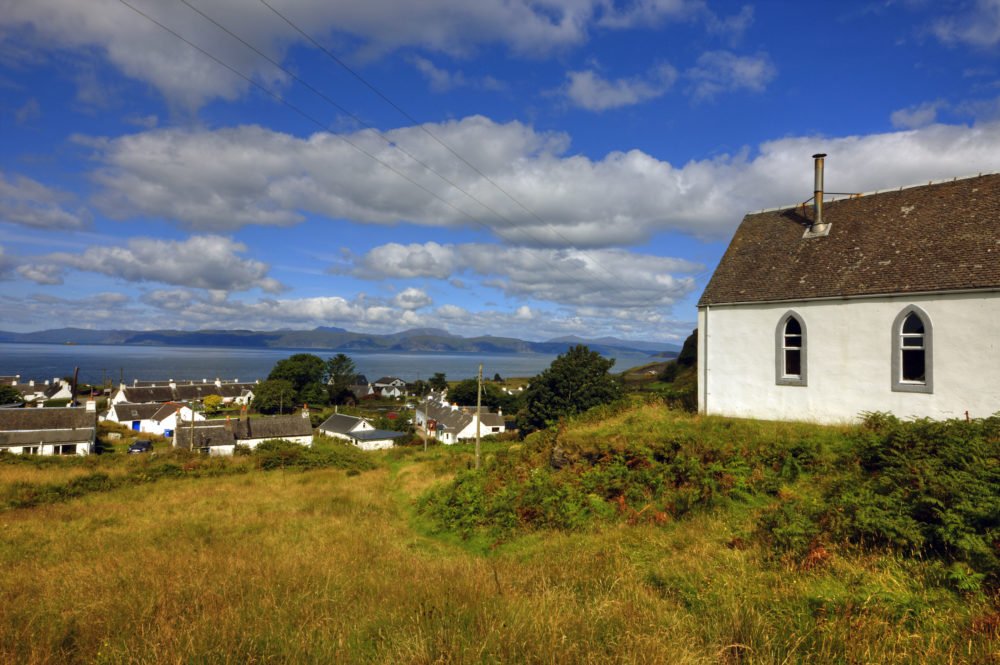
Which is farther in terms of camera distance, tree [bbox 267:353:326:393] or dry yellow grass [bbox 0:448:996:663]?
tree [bbox 267:353:326:393]

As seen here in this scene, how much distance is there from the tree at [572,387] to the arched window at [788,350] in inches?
951

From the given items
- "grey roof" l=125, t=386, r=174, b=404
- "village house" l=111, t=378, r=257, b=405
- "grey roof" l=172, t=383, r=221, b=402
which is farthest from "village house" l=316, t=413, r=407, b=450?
"grey roof" l=125, t=386, r=174, b=404

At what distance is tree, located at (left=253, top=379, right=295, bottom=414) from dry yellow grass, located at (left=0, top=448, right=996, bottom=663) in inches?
3204

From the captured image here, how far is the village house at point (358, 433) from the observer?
198 feet

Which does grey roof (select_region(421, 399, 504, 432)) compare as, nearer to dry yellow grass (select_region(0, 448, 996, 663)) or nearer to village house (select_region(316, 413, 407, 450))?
village house (select_region(316, 413, 407, 450))

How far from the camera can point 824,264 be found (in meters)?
16.8

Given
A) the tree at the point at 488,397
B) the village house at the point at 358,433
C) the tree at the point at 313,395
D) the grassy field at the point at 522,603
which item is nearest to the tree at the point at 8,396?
the tree at the point at 313,395

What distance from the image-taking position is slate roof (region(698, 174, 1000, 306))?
14.1 m

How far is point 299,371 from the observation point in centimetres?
9656

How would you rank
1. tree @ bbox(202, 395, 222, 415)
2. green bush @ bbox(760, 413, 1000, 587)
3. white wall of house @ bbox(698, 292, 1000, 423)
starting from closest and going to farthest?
green bush @ bbox(760, 413, 1000, 587), white wall of house @ bbox(698, 292, 1000, 423), tree @ bbox(202, 395, 222, 415)

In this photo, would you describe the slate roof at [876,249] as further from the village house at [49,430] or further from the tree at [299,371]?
the tree at [299,371]

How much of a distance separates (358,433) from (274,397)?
3214cm

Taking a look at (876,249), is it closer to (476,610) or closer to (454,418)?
(476,610)

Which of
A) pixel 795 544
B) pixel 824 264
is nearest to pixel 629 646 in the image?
pixel 795 544
